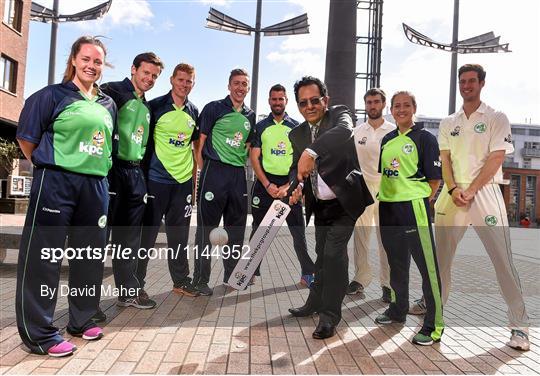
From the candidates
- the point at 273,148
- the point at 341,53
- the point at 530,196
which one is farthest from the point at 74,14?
the point at 530,196

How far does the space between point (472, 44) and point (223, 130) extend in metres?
40.2

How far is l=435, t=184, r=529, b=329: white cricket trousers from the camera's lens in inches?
158

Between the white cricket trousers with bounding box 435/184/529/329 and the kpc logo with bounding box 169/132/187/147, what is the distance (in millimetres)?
2855

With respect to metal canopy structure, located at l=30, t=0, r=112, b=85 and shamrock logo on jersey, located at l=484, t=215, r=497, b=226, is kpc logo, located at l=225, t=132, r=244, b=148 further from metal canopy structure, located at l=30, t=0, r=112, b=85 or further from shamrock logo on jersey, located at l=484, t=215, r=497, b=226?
metal canopy structure, located at l=30, t=0, r=112, b=85

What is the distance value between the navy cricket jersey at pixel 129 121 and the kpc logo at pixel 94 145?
2.30 ft

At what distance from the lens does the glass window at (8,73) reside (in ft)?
77.3

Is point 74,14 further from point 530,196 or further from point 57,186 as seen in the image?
point 530,196

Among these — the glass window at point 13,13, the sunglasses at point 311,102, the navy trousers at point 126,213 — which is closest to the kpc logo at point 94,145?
the navy trousers at point 126,213

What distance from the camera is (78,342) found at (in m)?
3.64

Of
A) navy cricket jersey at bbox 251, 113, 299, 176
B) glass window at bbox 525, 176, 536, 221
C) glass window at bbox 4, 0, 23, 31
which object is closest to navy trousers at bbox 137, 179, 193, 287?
navy cricket jersey at bbox 251, 113, 299, 176

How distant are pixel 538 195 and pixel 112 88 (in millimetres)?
83693

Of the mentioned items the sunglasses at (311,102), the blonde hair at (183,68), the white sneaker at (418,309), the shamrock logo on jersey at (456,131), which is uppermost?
the blonde hair at (183,68)

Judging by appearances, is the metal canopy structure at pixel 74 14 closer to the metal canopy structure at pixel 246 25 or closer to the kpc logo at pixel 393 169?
the metal canopy structure at pixel 246 25

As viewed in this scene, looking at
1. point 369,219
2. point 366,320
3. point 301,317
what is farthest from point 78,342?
point 369,219
